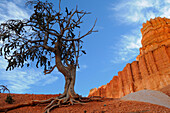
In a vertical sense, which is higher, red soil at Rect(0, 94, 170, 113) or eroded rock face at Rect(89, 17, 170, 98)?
eroded rock face at Rect(89, 17, 170, 98)

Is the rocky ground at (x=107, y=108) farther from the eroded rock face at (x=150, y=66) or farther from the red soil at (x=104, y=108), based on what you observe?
the eroded rock face at (x=150, y=66)

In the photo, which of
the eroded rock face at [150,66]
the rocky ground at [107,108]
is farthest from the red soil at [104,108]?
the eroded rock face at [150,66]

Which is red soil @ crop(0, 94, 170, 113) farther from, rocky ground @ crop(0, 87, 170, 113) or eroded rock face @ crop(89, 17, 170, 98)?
eroded rock face @ crop(89, 17, 170, 98)

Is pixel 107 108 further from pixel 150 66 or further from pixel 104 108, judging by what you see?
pixel 150 66

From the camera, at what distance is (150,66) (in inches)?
1796

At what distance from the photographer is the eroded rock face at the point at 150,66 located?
42.0 m

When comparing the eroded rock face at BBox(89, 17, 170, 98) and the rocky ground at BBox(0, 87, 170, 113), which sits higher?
the eroded rock face at BBox(89, 17, 170, 98)

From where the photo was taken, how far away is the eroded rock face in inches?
1654

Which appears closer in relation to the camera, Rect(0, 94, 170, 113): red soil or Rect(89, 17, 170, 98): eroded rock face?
Rect(0, 94, 170, 113): red soil

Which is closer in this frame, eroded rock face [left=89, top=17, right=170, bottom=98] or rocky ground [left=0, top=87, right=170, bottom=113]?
rocky ground [left=0, top=87, right=170, bottom=113]

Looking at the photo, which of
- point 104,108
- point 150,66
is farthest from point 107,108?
point 150,66

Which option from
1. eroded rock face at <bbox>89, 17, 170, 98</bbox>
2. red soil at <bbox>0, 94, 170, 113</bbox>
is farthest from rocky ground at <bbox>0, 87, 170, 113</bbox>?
eroded rock face at <bbox>89, 17, 170, 98</bbox>

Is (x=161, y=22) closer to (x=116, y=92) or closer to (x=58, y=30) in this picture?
(x=116, y=92)

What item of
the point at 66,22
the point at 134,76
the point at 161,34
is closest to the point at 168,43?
the point at 161,34
